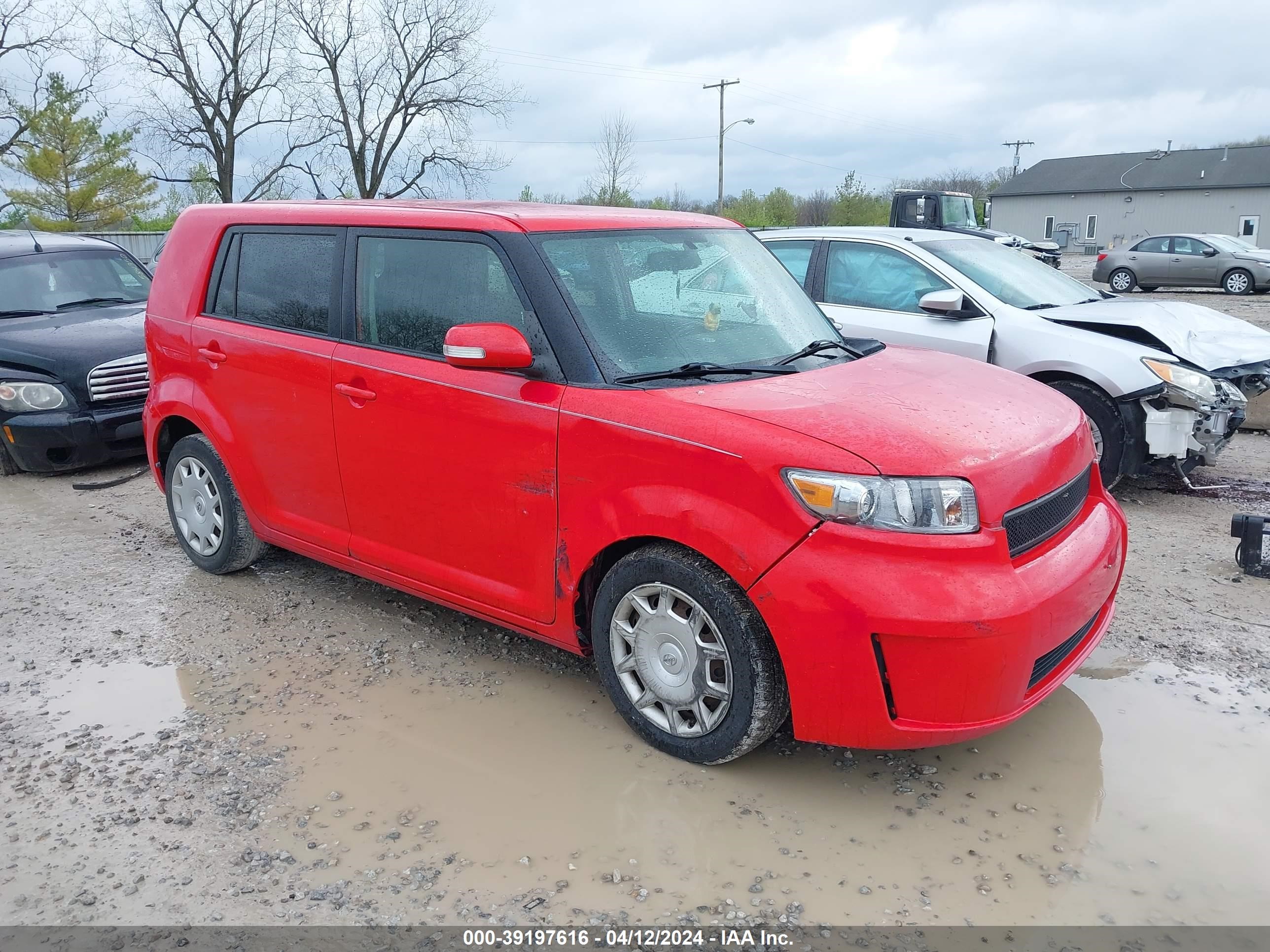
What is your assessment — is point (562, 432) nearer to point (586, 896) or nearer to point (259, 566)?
point (586, 896)

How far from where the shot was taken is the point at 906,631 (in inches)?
111

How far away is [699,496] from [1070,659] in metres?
1.42

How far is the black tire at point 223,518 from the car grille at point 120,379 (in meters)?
2.65

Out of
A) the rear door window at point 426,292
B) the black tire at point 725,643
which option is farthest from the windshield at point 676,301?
the black tire at point 725,643

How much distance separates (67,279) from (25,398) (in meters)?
1.82

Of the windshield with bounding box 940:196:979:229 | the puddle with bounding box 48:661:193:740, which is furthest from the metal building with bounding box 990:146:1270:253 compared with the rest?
the puddle with bounding box 48:661:193:740

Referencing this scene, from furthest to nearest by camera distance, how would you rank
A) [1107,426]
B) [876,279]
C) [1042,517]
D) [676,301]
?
[876,279] < [1107,426] < [676,301] < [1042,517]

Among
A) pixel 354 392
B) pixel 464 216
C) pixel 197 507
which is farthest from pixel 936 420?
pixel 197 507

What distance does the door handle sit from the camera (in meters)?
4.03

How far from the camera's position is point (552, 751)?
3.54 m

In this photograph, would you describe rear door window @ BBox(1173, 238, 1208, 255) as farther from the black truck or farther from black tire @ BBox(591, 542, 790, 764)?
black tire @ BBox(591, 542, 790, 764)

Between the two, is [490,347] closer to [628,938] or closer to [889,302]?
[628,938]

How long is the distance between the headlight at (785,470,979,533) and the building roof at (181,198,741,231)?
1.59m

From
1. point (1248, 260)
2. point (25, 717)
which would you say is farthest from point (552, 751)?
point (1248, 260)
